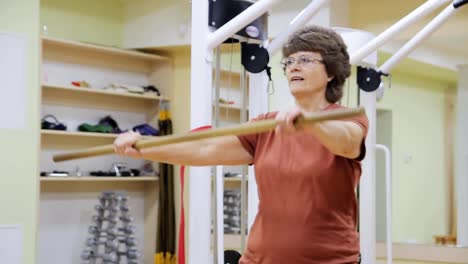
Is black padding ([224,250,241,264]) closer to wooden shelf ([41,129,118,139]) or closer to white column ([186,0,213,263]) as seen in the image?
white column ([186,0,213,263])

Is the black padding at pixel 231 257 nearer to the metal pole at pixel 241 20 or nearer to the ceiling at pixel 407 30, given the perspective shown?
the metal pole at pixel 241 20

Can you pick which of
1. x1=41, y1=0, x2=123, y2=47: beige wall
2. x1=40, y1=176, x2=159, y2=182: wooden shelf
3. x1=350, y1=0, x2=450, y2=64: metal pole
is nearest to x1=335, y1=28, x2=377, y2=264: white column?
x1=350, y1=0, x2=450, y2=64: metal pole

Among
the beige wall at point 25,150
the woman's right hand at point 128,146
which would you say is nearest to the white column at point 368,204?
the woman's right hand at point 128,146

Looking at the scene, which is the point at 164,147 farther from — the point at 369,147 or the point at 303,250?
the point at 369,147

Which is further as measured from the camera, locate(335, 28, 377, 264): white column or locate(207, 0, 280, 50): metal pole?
locate(335, 28, 377, 264): white column

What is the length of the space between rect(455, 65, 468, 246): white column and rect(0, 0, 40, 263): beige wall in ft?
10.3

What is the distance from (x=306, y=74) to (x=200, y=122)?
0.71 metres

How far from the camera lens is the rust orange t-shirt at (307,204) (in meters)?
1.76

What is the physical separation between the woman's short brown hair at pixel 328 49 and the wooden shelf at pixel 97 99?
404cm

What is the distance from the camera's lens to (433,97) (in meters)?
6.10

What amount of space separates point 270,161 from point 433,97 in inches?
181

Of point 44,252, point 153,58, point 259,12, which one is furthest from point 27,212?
point 259,12

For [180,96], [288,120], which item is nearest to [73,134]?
[180,96]

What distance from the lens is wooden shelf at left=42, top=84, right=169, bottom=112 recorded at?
19.2 ft
